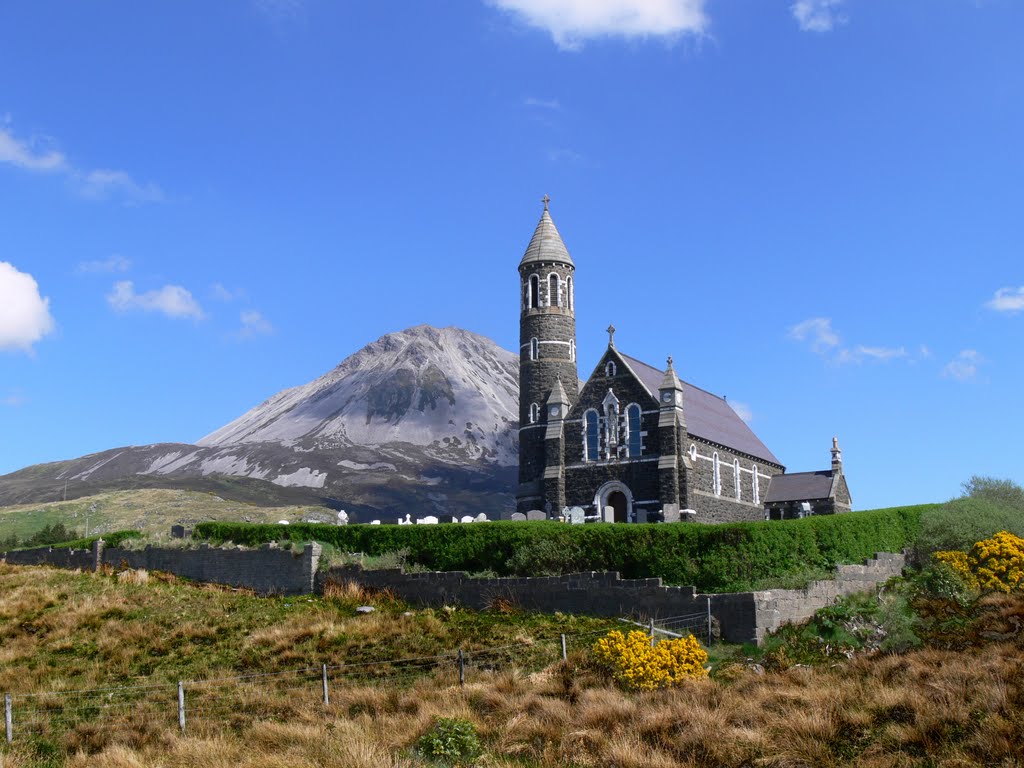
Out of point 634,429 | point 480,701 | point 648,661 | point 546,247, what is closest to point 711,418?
point 634,429

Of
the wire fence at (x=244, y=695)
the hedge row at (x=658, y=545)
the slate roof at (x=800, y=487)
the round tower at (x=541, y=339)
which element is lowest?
the wire fence at (x=244, y=695)

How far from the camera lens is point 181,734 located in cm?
1961

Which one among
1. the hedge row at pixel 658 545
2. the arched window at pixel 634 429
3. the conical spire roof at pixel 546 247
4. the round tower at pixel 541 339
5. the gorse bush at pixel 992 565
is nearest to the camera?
the gorse bush at pixel 992 565

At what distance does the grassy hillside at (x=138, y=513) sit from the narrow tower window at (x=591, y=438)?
31342 millimetres

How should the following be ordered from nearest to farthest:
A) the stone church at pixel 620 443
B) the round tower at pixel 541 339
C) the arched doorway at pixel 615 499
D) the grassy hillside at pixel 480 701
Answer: the grassy hillside at pixel 480 701, the stone church at pixel 620 443, the arched doorway at pixel 615 499, the round tower at pixel 541 339

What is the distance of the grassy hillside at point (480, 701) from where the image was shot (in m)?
15.5

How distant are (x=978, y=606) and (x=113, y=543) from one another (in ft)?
120

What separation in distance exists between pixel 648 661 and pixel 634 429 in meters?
33.9

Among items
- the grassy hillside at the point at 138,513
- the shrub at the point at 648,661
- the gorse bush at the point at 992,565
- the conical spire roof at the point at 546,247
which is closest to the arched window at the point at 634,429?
the conical spire roof at the point at 546,247

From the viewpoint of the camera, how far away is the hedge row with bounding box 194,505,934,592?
33.3 meters

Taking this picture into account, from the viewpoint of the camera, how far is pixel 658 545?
111 ft

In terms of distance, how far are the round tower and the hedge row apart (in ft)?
62.8

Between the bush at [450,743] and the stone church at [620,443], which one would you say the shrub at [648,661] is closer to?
the bush at [450,743]

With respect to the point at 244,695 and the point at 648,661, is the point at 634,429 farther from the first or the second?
the point at 244,695
